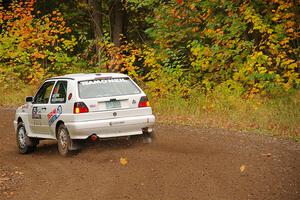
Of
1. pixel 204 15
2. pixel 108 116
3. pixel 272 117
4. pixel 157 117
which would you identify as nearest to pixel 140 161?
pixel 108 116

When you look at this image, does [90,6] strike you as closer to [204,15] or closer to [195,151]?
[204,15]

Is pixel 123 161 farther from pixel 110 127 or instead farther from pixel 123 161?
pixel 110 127

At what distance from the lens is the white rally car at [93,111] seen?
483 inches

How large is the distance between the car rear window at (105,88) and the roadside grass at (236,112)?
415 cm

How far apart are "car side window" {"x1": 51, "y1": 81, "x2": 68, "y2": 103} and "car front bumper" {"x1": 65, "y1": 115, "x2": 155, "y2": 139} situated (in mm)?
812

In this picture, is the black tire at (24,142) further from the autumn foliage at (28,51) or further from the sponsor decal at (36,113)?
the autumn foliage at (28,51)

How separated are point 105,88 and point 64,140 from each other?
1.37 meters

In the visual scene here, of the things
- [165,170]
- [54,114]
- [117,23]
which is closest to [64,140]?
[54,114]

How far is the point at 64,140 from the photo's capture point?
12602 mm

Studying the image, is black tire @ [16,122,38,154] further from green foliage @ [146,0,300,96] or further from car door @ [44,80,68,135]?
green foliage @ [146,0,300,96]

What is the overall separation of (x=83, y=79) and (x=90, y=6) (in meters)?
18.4

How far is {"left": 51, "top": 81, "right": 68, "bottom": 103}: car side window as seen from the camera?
13.0 metres

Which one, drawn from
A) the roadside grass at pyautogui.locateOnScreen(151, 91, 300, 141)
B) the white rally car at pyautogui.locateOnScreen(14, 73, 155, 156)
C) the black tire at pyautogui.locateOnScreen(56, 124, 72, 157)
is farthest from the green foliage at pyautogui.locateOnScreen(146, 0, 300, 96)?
the black tire at pyautogui.locateOnScreen(56, 124, 72, 157)

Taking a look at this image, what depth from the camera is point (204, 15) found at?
22250mm
